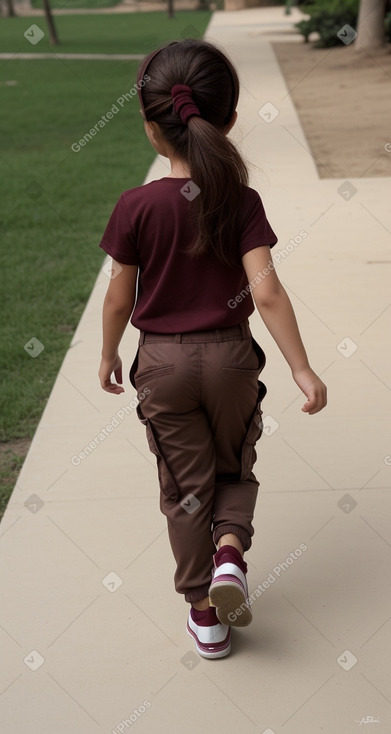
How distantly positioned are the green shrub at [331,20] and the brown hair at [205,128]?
62.7 feet

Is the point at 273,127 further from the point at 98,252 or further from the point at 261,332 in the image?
the point at 261,332

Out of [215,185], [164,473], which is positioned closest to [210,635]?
[164,473]

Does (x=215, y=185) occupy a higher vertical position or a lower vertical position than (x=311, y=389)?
higher

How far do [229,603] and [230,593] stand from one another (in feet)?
0.12

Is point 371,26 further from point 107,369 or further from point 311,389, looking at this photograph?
point 311,389

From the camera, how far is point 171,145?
99.8 inches

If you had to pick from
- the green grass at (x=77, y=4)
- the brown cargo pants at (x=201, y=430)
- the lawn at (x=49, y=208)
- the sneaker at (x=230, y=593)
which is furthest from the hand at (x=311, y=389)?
the green grass at (x=77, y=4)

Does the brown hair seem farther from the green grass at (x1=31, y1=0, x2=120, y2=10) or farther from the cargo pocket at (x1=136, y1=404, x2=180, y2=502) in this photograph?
the green grass at (x1=31, y1=0, x2=120, y2=10)

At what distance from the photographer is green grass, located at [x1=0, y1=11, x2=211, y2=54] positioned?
1051 inches

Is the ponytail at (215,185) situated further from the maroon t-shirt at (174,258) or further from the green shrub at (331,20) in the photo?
the green shrub at (331,20)

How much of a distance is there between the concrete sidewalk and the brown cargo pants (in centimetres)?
27

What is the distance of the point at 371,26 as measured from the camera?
18219 millimetres

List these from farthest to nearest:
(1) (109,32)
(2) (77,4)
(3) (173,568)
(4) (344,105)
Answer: (2) (77,4) < (1) (109,32) < (4) (344,105) < (3) (173,568)

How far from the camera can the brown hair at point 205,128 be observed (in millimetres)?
2451
